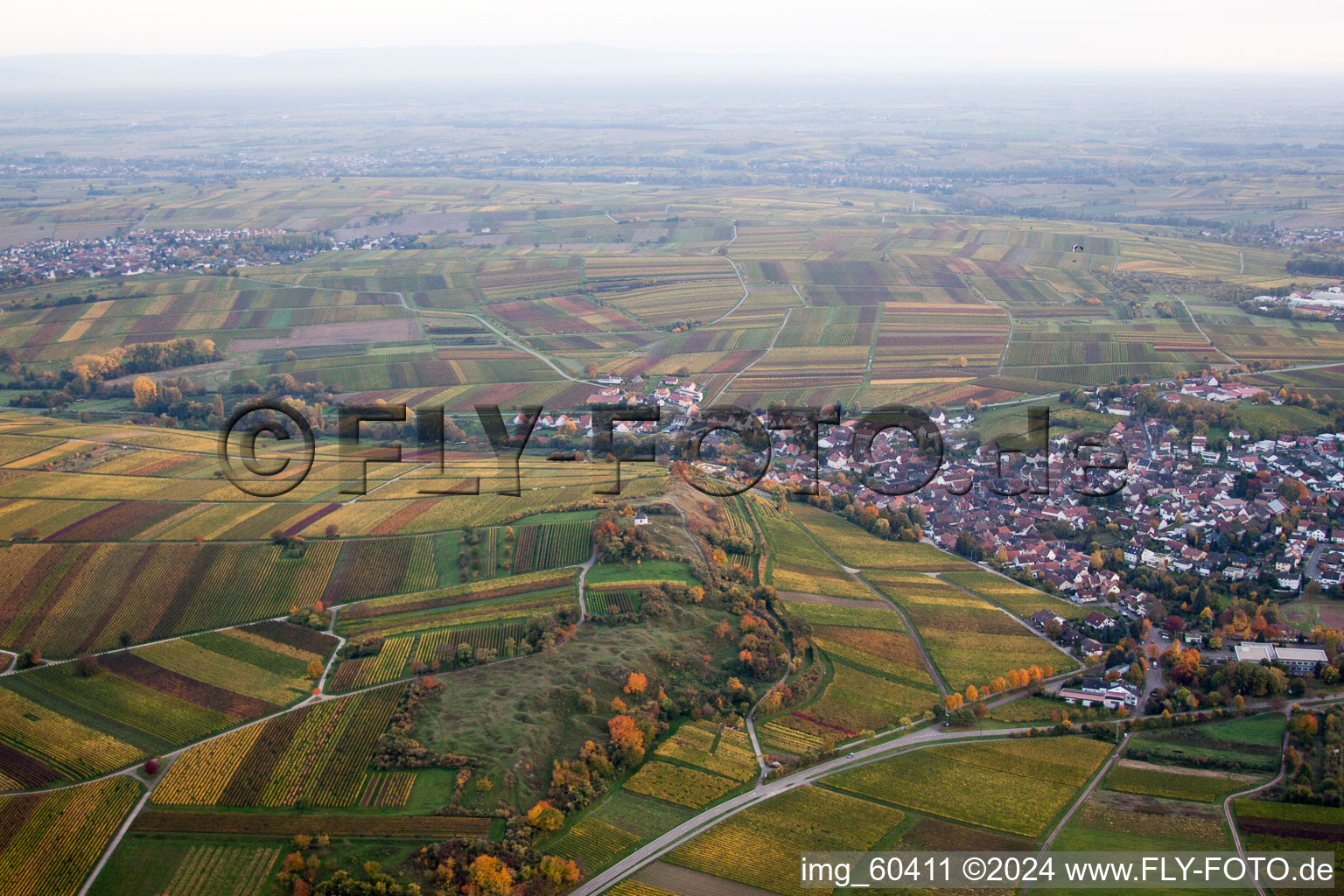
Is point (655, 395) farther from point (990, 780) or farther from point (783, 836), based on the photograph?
point (783, 836)

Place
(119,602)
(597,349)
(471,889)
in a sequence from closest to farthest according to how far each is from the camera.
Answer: (471,889), (119,602), (597,349)

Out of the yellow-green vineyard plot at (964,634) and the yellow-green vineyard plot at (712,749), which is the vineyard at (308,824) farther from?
the yellow-green vineyard plot at (964,634)

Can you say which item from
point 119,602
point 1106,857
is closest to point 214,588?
point 119,602

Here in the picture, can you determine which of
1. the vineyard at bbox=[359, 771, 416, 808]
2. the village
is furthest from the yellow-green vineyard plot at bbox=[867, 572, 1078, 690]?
the vineyard at bbox=[359, 771, 416, 808]

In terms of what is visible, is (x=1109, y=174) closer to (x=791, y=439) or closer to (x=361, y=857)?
(x=791, y=439)

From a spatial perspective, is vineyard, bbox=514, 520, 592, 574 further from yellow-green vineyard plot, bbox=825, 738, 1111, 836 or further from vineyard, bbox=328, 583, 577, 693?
yellow-green vineyard plot, bbox=825, 738, 1111, 836

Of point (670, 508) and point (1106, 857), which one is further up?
point (670, 508)

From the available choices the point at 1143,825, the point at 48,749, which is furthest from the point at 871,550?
the point at 48,749
